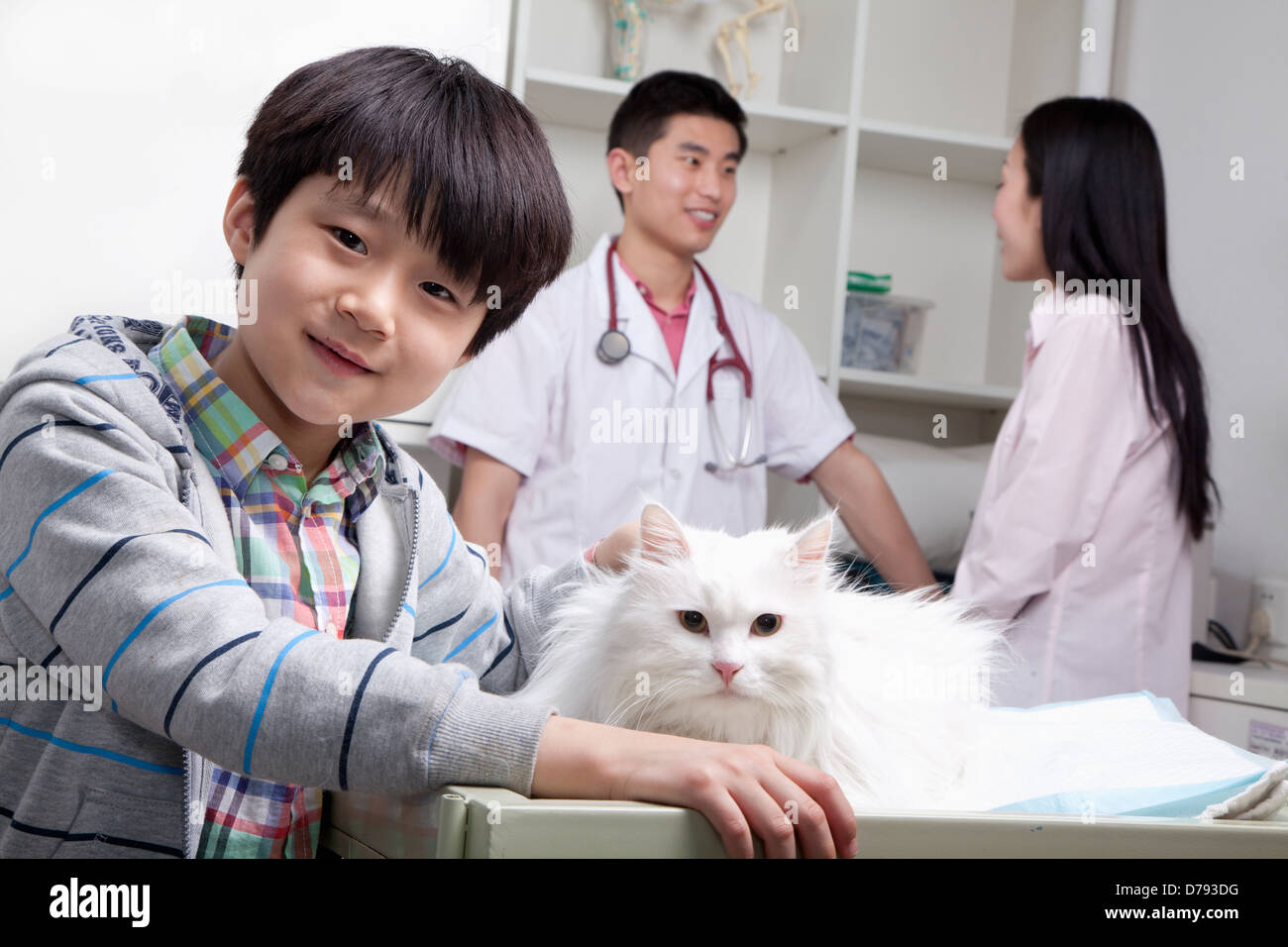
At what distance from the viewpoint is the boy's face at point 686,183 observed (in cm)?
236

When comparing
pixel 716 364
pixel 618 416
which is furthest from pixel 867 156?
pixel 618 416

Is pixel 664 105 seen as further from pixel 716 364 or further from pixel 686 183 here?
pixel 716 364

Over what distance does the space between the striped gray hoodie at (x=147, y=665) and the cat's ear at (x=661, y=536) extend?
0.19m

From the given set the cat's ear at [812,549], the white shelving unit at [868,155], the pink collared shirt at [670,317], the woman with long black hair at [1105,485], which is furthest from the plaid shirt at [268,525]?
the white shelving unit at [868,155]

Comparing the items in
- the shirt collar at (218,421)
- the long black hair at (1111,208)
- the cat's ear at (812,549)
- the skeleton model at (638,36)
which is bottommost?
the cat's ear at (812,549)

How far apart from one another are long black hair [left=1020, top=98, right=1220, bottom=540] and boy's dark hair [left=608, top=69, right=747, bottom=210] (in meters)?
0.62

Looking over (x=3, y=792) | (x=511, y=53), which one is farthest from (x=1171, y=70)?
(x=3, y=792)

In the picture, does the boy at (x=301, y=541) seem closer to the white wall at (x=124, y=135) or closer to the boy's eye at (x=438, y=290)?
the boy's eye at (x=438, y=290)

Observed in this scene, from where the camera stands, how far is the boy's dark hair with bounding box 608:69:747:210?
2.36m

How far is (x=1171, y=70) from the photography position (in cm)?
265

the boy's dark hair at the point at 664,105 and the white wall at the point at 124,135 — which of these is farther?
the boy's dark hair at the point at 664,105

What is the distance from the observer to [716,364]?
240cm
